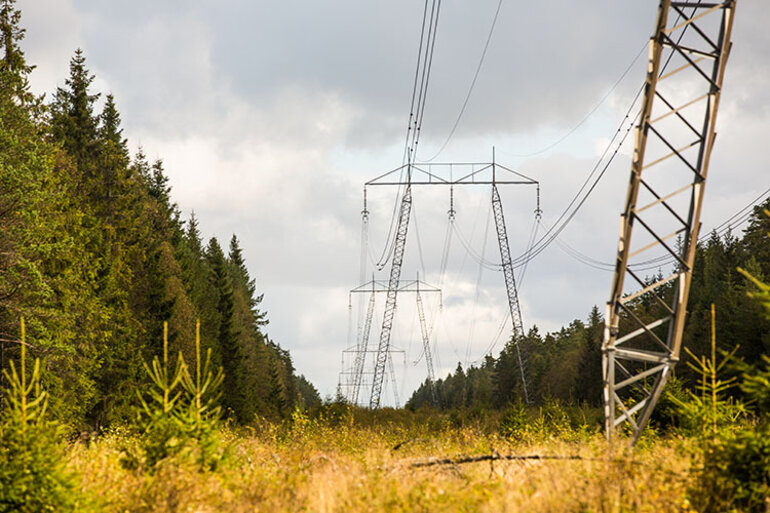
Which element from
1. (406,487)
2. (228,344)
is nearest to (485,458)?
(406,487)

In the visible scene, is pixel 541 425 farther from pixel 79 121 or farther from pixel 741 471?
pixel 79 121

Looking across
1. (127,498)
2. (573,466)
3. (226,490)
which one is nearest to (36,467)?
(127,498)

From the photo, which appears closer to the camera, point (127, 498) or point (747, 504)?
point (747, 504)

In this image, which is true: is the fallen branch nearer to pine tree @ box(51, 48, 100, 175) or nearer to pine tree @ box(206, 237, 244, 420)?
→ pine tree @ box(51, 48, 100, 175)

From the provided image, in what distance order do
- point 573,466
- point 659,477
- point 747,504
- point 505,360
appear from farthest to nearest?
point 505,360, point 573,466, point 659,477, point 747,504

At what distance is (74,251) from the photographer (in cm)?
3188

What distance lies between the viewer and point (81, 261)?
32.4 metres

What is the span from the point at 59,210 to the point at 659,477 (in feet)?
92.0

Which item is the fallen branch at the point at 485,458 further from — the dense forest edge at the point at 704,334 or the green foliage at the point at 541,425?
the green foliage at the point at 541,425

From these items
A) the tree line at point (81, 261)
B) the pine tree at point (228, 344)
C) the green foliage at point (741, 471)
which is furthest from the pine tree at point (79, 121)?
the green foliage at point (741, 471)

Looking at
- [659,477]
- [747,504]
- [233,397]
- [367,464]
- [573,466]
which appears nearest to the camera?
[747,504]

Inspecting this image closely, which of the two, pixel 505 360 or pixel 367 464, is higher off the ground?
pixel 505 360

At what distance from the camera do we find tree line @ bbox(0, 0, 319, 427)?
24.6 metres

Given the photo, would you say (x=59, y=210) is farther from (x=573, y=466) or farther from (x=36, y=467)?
(x=573, y=466)
